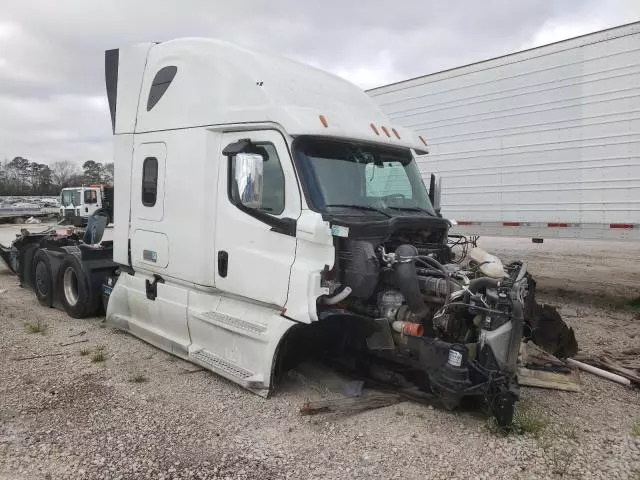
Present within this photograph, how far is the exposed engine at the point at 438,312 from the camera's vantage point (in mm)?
3943

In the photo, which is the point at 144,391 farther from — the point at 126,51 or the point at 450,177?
the point at 450,177

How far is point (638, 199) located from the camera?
736 centimetres

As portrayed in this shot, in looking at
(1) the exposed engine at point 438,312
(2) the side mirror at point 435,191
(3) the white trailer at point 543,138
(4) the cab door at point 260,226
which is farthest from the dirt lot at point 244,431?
(3) the white trailer at point 543,138

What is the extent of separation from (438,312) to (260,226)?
1.69m

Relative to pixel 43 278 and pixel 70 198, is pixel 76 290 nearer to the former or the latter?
pixel 43 278

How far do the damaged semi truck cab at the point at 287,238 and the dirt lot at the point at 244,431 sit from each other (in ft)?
0.93

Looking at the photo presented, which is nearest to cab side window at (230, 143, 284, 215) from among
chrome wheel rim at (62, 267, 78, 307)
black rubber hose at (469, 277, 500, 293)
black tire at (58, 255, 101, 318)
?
black rubber hose at (469, 277, 500, 293)

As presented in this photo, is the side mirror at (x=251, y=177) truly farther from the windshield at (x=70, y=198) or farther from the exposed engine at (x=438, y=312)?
the windshield at (x=70, y=198)

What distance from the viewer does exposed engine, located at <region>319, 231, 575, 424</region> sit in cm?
394

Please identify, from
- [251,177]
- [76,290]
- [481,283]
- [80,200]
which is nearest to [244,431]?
[251,177]

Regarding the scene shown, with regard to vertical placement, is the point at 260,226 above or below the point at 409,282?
above

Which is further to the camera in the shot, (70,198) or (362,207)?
(70,198)

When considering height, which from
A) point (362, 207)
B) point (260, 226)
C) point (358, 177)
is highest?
point (358, 177)

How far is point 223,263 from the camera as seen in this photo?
5.05 meters
